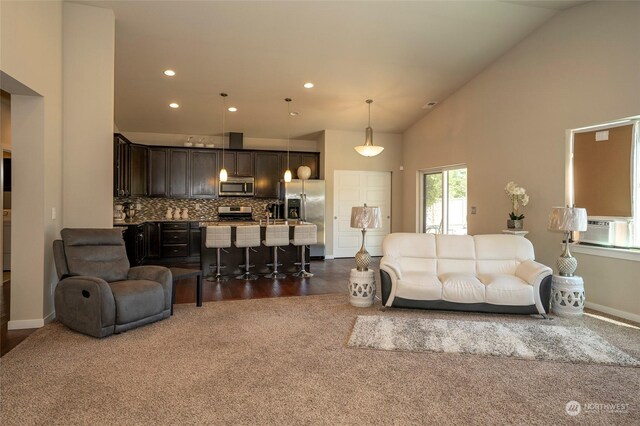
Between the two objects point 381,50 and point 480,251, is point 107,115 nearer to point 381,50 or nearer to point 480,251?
point 381,50

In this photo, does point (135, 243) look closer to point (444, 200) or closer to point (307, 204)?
point (307, 204)

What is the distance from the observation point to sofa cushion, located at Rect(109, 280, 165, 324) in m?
3.33

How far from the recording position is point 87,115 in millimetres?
4125

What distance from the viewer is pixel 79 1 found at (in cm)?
402

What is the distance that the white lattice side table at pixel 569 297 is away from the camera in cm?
402

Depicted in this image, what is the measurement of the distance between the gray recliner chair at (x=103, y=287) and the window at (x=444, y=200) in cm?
539

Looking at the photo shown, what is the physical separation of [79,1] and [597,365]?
20.1ft

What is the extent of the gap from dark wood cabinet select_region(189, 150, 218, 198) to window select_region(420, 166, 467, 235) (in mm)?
4686

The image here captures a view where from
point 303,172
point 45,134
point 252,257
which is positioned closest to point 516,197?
point 303,172

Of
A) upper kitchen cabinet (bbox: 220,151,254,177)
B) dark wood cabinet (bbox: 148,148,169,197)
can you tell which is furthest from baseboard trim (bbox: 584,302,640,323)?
dark wood cabinet (bbox: 148,148,169,197)

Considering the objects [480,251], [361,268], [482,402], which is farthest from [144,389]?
[480,251]

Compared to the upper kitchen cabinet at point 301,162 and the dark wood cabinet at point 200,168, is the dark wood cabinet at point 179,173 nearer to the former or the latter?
the dark wood cabinet at point 200,168

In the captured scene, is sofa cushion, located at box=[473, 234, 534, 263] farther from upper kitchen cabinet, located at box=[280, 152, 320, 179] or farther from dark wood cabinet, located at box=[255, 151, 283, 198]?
dark wood cabinet, located at box=[255, 151, 283, 198]

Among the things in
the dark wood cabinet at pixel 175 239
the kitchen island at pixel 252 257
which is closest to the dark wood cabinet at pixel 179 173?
the dark wood cabinet at pixel 175 239
